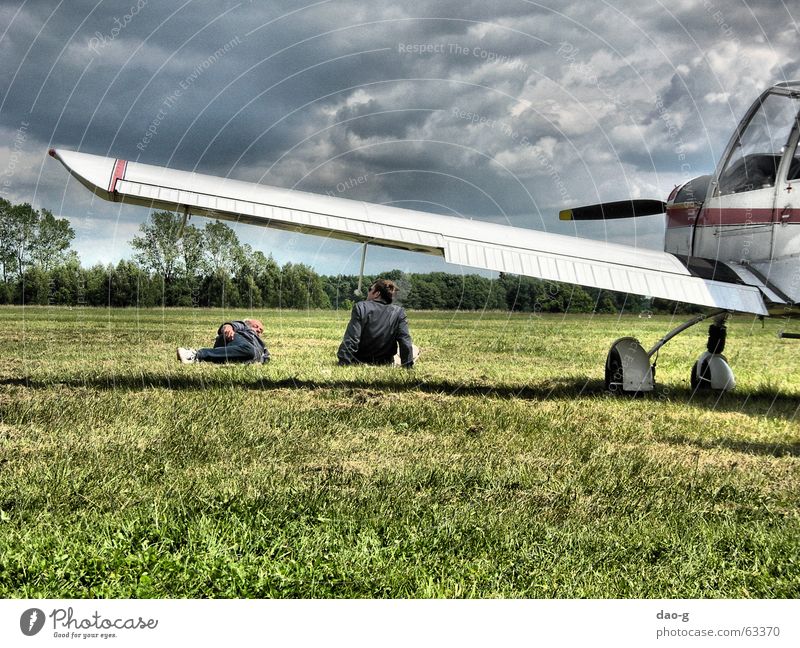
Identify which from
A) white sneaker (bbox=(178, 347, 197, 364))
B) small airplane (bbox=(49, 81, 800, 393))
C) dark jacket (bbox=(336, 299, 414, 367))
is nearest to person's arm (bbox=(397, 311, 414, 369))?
dark jacket (bbox=(336, 299, 414, 367))

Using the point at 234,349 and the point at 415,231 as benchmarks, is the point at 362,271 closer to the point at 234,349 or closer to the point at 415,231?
the point at 415,231

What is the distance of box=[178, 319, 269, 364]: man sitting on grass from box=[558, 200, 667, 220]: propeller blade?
18.1ft

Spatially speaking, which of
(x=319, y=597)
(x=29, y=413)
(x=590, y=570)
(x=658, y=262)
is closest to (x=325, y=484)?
(x=319, y=597)

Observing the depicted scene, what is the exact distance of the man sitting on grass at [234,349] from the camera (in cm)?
1030

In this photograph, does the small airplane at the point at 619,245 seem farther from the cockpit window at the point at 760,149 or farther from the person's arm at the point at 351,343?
the person's arm at the point at 351,343

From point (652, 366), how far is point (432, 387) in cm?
299

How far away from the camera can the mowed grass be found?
3590mm

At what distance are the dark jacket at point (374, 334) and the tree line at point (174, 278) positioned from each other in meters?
0.40

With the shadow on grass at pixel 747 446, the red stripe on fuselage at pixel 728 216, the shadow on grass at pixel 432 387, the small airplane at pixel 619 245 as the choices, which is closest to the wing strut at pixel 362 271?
the small airplane at pixel 619 245

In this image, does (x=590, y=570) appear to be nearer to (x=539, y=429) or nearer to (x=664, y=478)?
(x=664, y=478)

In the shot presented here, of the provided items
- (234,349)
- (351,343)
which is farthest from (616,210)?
(234,349)

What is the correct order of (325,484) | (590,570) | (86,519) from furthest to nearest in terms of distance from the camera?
(325,484) → (86,519) → (590,570)

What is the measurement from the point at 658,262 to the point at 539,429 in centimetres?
324

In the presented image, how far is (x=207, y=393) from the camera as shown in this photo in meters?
7.68
